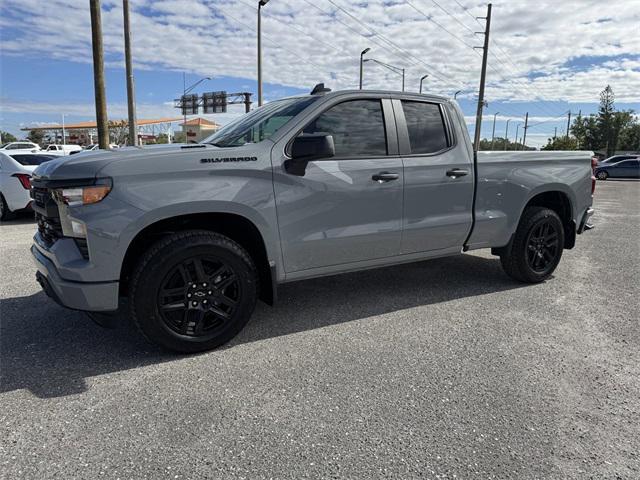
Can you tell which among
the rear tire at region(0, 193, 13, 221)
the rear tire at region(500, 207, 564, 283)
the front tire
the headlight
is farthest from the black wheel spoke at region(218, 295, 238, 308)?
the rear tire at region(0, 193, 13, 221)

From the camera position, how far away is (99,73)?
49.6ft

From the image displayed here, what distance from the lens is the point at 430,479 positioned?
2125 mm

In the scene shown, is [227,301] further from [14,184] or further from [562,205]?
[14,184]

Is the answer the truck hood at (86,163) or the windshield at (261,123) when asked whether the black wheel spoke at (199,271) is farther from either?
the windshield at (261,123)

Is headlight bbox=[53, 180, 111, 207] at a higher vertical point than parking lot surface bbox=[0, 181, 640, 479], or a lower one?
higher

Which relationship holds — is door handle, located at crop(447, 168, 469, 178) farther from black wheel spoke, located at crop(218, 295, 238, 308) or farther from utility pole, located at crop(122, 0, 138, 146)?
utility pole, located at crop(122, 0, 138, 146)

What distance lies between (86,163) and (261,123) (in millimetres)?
1415

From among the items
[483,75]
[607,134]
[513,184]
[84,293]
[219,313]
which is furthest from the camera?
[607,134]

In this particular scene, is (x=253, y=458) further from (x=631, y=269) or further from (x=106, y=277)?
(x=631, y=269)

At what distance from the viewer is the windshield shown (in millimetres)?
3704

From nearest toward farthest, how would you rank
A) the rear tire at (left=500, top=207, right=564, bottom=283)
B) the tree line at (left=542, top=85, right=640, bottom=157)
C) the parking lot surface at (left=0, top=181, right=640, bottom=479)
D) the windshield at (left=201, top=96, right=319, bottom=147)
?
1. the parking lot surface at (left=0, top=181, right=640, bottom=479)
2. the windshield at (left=201, top=96, right=319, bottom=147)
3. the rear tire at (left=500, top=207, right=564, bottom=283)
4. the tree line at (left=542, top=85, right=640, bottom=157)

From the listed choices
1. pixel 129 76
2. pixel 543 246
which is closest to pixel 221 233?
pixel 543 246

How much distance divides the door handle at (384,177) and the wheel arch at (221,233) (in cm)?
107

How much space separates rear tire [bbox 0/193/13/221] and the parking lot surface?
17.8ft
